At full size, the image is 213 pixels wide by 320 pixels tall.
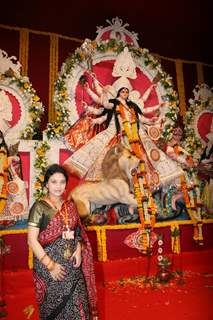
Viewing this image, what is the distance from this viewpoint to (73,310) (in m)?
2.09

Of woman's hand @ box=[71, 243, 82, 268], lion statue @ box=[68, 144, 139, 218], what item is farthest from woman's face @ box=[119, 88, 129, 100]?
woman's hand @ box=[71, 243, 82, 268]

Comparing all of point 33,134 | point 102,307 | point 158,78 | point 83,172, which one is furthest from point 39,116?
point 102,307

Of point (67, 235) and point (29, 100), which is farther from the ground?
point (29, 100)

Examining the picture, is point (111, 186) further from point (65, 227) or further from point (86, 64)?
point (65, 227)

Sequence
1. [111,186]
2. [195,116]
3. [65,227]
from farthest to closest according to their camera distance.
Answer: [195,116] < [111,186] < [65,227]

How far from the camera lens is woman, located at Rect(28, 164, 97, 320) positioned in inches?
81.4

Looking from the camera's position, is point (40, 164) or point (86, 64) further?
point (86, 64)

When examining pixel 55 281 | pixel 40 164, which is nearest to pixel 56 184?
pixel 55 281

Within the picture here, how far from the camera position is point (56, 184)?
2.24 m

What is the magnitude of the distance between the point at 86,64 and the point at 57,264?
3399 mm

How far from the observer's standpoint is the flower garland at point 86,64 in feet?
14.5

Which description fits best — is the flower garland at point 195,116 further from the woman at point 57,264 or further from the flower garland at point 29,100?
the woman at point 57,264

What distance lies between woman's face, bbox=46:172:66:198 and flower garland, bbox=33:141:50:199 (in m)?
1.93

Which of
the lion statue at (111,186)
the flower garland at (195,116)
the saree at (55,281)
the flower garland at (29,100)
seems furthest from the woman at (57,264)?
the flower garland at (195,116)
